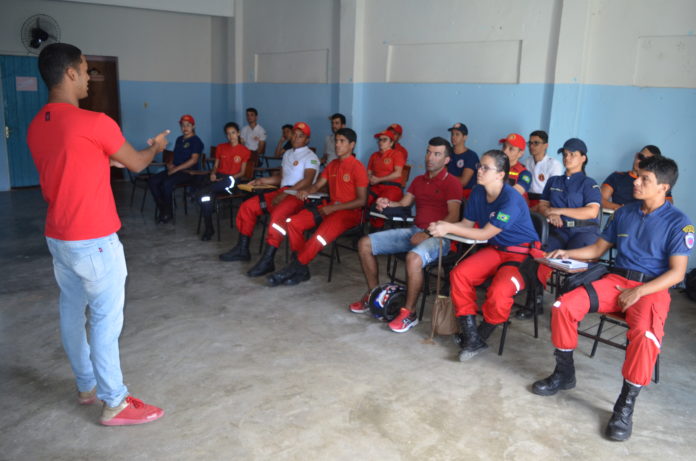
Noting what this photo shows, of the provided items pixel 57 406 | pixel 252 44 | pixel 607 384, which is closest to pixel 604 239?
pixel 607 384

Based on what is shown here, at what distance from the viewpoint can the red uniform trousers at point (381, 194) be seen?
5363mm

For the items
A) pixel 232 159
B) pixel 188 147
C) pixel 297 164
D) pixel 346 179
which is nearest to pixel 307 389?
pixel 346 179

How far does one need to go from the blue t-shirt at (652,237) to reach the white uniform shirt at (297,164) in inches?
126

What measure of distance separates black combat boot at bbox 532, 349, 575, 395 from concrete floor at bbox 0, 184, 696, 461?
0.05 m

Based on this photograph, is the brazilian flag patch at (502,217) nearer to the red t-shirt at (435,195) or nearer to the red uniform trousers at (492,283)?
the red uniform trousers at (492,283)

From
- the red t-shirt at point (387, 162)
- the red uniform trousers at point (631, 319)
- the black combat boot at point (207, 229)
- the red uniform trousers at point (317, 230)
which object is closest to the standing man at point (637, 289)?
the red uniform trousers at point (631, 319)

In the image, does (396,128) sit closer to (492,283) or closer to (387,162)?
(387,162)

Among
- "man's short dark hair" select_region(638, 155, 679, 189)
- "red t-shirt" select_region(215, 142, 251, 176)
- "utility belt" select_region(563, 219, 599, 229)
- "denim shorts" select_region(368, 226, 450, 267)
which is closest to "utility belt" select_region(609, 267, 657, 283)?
"man's short dark hair" select_region(638, 155, 679, 189)

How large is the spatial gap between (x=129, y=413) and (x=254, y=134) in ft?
22.1

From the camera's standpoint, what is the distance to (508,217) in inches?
137

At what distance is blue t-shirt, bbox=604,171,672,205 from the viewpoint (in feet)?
16.2

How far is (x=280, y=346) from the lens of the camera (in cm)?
359

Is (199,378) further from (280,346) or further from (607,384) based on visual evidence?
(607,384)

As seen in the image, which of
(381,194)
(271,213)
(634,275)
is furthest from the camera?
(381,194)
